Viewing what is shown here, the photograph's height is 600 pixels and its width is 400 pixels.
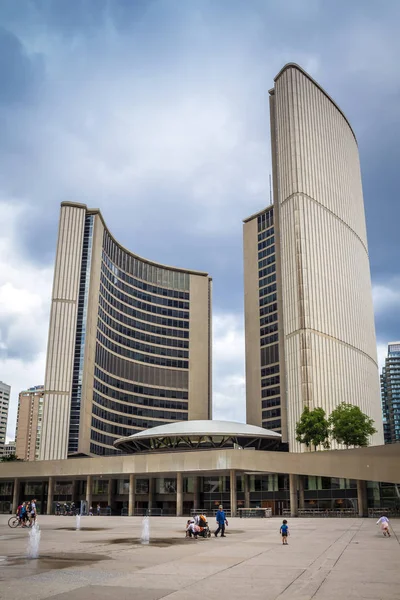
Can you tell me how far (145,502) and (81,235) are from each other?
61.8 m

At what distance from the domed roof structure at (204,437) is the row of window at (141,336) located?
43.4 metres

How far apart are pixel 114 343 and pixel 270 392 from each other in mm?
42085

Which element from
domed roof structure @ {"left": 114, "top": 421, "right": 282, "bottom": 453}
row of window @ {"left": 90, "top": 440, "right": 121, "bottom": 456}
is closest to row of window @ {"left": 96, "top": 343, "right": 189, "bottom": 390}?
row of window @ {"left": 90, "top": 440, "right": 121, "bottom": 456}

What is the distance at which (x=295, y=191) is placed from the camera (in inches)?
4889

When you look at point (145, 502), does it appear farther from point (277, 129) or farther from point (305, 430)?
point (277, 129)

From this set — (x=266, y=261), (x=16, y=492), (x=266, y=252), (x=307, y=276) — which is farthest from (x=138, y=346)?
(x=16, y=492)

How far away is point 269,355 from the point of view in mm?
136125

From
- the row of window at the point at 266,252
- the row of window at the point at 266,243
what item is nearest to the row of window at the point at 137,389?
the row of window at the point at 266,252

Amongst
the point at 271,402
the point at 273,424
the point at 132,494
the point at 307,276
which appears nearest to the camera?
the point at 132,494

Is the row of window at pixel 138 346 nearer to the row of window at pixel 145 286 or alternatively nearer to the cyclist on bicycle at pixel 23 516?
the row of window at pixel 145 286

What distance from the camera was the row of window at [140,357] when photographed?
459ft

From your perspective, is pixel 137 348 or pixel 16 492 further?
pixel 137 348

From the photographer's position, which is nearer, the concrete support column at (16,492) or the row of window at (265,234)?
the concrete support column at (16,492)

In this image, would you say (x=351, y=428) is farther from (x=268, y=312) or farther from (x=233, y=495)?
(x=268, y=312)
